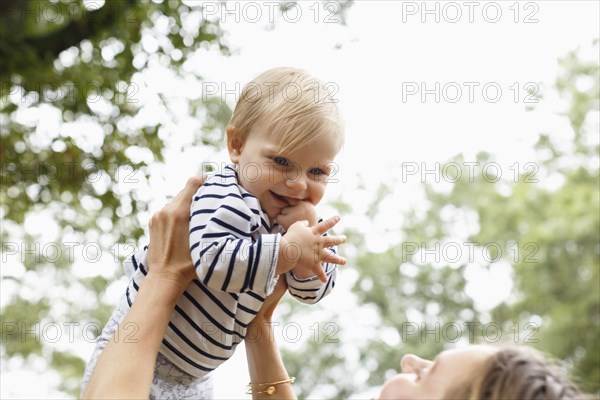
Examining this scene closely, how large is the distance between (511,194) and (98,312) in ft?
29.9

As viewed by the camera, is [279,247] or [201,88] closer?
[279,247]

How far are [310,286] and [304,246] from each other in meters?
0.32

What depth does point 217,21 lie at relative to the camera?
20.8 feet

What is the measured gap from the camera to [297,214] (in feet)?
7.86

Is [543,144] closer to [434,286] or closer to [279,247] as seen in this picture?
[434,286]

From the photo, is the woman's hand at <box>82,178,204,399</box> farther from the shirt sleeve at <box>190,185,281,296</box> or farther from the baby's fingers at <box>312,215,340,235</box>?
the baby's fingers at <box>312,215,340,235</box>

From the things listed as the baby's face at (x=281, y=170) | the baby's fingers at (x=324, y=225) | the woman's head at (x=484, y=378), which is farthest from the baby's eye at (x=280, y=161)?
the woman's head at (x=484, y=378)

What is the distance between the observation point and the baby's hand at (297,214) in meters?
2.39

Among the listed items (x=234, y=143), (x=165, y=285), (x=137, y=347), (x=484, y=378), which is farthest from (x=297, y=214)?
(x=484, y=378)

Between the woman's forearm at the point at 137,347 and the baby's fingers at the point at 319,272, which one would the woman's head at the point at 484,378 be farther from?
the woman's forearm at the point at 137,347

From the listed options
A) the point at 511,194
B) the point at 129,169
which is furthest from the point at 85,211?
the point at 511,194

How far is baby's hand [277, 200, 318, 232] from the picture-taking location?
2395 mm

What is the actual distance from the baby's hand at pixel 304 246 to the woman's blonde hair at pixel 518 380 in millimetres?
546

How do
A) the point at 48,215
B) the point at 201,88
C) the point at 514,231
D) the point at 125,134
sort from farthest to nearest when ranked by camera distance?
the point at 514,231 → the point at 48,215 → the point at 201,88 → the point at 125,134
